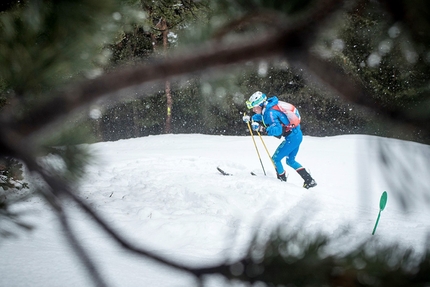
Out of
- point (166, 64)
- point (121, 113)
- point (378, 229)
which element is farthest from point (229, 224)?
point (121, 113)

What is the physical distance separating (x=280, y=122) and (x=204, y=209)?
240 cm

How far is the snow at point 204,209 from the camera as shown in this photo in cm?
89

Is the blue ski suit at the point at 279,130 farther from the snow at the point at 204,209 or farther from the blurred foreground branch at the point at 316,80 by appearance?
the blurred foreground branch at the point at 316,80

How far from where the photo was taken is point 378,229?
482cm

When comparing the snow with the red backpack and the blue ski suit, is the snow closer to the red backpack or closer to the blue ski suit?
the blue ski suit

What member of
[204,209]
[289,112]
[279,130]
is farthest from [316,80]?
[289,112]

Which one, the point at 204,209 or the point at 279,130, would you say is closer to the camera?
the point at 204,209

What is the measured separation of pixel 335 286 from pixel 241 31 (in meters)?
0.76

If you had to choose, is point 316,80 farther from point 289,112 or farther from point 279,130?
point 289,112

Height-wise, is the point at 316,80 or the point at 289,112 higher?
the point at 289,112

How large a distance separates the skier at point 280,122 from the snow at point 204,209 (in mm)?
532

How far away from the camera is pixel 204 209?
496 cm

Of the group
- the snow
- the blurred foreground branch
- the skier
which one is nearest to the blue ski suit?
the skier

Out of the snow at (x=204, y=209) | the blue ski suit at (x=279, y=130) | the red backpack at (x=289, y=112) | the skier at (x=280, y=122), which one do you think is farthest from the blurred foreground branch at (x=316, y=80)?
the red backpack at (x=289, y=112)
